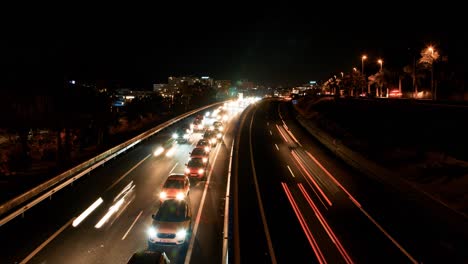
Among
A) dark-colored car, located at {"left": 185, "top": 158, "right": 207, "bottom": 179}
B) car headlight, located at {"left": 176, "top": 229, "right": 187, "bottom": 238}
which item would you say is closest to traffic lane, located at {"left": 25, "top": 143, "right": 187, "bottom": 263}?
car headlight, located at {"left": 176, "top": 229, "right": 187, "bottom": 238}

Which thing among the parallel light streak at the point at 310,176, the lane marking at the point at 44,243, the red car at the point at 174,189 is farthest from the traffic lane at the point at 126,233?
the parallel light streak at the point at 310,176

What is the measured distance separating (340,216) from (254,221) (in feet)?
15.5

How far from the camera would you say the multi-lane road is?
15984mm

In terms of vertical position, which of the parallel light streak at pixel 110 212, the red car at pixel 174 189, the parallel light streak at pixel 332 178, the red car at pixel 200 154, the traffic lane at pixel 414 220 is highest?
the red car at pixel 200 154

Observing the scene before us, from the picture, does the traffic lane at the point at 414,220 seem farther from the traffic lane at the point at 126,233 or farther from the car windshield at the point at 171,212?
the traffic lane at the point at 126,233

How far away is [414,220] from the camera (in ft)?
67.9

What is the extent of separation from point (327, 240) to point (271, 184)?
10758 mm

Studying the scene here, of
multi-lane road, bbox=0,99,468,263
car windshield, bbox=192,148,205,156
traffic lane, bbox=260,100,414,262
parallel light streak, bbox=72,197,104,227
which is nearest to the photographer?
multi-lane road, bbox=0,99,468,263

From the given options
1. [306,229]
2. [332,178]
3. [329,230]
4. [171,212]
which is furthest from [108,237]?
[332,178]

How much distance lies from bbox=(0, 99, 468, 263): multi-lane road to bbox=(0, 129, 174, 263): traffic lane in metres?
0.04

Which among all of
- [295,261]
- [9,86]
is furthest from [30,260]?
[9,86]

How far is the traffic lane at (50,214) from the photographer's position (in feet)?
53.4

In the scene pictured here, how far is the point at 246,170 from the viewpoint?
33.0 metres

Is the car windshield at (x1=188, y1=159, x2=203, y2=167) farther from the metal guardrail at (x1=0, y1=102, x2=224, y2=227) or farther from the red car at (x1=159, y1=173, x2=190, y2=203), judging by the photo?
the metal guardrail at (x1=0, y1=102, x2=224, y2=227)
